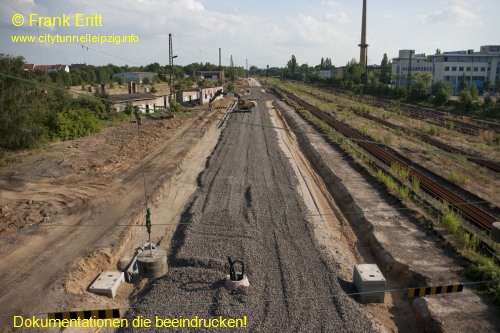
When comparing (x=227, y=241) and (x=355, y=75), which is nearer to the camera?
(x=227, y=241)

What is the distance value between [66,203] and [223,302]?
10.4 meters

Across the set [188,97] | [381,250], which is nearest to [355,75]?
[188,97]

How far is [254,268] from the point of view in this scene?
10812 mm

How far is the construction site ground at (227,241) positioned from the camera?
898 cm

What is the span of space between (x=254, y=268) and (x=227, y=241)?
2063 mm

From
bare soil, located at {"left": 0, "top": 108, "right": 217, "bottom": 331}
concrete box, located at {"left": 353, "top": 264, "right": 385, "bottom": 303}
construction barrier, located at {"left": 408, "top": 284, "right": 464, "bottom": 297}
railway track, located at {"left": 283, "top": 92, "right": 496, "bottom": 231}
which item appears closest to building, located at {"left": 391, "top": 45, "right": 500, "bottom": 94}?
railway track, located at {"left": 283, "top": 92, "right": 496, "bottom": 231}

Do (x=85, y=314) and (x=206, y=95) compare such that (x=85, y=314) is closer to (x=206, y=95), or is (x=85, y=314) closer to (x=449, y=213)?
(x=449, y=213)

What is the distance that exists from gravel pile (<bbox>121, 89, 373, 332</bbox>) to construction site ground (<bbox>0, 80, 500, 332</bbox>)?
4cm

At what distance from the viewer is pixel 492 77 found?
83812 mm

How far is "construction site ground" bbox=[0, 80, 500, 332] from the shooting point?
898 centimetres

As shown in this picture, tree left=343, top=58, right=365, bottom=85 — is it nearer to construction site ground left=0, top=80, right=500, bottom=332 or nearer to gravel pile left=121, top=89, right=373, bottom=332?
construction site ground left=0, top=80, right=500, bottom=332

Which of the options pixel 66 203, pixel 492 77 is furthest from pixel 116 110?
pixel 492 77

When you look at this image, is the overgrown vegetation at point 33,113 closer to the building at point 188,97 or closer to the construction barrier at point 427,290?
the building at point 188,97

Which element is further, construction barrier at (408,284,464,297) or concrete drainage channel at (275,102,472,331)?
concrete drainage channel at (275,102,472,331)
